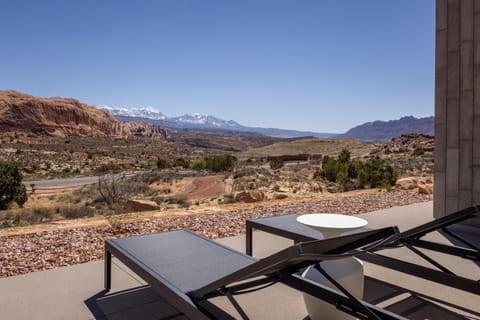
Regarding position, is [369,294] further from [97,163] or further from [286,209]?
[97,163]

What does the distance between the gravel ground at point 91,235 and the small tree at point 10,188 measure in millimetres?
10785

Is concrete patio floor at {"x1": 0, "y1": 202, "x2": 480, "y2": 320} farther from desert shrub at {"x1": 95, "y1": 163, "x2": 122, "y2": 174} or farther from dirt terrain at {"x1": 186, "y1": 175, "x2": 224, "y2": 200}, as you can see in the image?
desert shrub at {"x1": 95, "y1": 163, "x2": 122, "y2": 174}

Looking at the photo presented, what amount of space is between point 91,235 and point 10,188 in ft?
39.2

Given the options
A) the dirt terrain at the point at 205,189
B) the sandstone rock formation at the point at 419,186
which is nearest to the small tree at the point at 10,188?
the dirt terrain at the point at 205,189

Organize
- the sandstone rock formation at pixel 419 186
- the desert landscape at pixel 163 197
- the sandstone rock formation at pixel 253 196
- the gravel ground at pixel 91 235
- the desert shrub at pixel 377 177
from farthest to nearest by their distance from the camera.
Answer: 1. the desert shrub at pixel 377 177
2. the sandstone rock formation at pixel 253 196
3. the sandstone rock formation at pixel 419 186
4. the desert landscape at pixel 163 197
5. the gravel ground at pixel 91 235

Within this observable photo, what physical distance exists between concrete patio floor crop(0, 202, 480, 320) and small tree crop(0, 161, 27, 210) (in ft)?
45.2

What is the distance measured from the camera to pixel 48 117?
3430 inches

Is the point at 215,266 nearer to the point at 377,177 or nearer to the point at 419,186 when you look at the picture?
the point at 419,186

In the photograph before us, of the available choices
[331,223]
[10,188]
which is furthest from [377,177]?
[10,188]

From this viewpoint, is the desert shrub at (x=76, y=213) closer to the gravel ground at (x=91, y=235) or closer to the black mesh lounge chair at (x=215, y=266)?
the gravel ground at (x=91, y=235)

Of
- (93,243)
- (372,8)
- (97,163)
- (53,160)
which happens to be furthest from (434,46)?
(53,160)

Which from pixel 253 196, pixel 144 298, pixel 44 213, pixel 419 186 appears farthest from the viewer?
pixel 253 196

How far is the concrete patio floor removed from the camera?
326cm

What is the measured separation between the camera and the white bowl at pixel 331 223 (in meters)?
2.88
